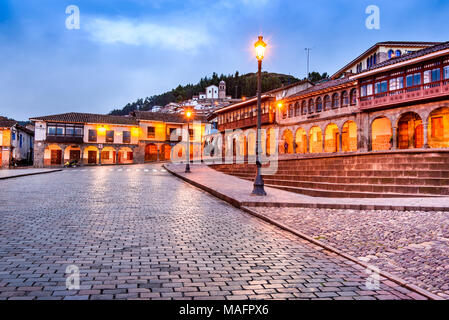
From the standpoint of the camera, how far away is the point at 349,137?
2884 centimetres

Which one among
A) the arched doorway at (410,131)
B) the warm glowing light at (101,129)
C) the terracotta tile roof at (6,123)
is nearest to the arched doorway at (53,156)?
the terracotta tile roof at (6,123)

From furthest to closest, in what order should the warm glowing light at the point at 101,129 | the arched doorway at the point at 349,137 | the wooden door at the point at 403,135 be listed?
the warm glowing light at the point at 101,129
the arched doorway at the point at 349,137
the wooden door at the point at 403,135

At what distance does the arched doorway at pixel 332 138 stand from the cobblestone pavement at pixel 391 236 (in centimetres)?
2332

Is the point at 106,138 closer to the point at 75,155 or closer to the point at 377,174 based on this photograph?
the point at 75,155

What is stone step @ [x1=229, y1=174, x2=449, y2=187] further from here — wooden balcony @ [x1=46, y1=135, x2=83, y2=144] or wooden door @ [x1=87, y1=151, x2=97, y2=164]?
wooden door @ [x1=87, y1=151, x2=97, y2=164]

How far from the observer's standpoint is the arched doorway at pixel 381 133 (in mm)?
26094

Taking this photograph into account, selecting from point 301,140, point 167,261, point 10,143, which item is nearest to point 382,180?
point 167,261

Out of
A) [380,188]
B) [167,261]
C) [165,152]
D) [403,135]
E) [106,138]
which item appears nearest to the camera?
[167,261]

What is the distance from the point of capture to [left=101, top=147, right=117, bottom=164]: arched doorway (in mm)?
48594

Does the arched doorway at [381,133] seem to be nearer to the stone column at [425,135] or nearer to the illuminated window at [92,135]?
the stone column at [425,135]

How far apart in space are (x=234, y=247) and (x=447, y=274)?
2655 mm

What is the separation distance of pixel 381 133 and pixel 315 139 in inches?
284

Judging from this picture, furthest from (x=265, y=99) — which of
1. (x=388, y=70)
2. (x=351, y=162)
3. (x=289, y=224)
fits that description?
(x=289, y=224)

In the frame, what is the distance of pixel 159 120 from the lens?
51406 mm
